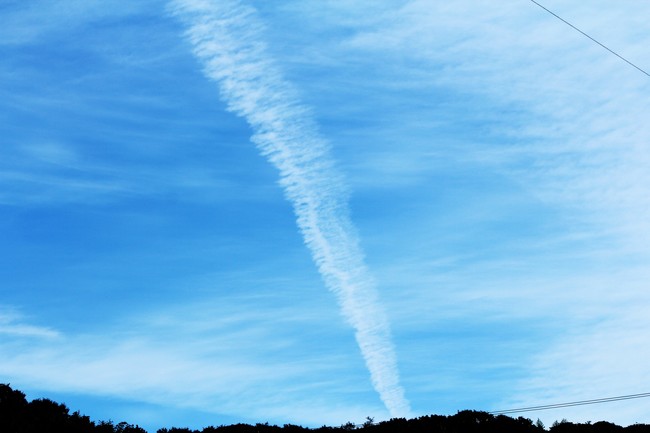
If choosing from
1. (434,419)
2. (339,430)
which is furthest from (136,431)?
(434,419)

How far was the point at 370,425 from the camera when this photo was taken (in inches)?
1391

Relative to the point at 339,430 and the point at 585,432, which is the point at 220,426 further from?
the point at 585,432

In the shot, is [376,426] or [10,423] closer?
[10,423]

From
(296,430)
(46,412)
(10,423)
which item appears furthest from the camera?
(296,430)

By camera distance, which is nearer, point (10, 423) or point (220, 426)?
point (10, 423)

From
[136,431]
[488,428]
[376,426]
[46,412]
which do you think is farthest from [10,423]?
[488,428]

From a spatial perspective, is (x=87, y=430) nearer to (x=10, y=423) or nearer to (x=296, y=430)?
(x=10, y=423)

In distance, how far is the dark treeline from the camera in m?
32.7

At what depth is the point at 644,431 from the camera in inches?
1324

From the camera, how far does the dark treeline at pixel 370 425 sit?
1287 inches

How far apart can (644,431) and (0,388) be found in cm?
2556

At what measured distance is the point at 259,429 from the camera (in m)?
34.8

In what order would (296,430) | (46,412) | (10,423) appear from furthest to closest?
(296,430), (46,412), (10,423)

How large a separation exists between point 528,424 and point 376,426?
20.2 ft
